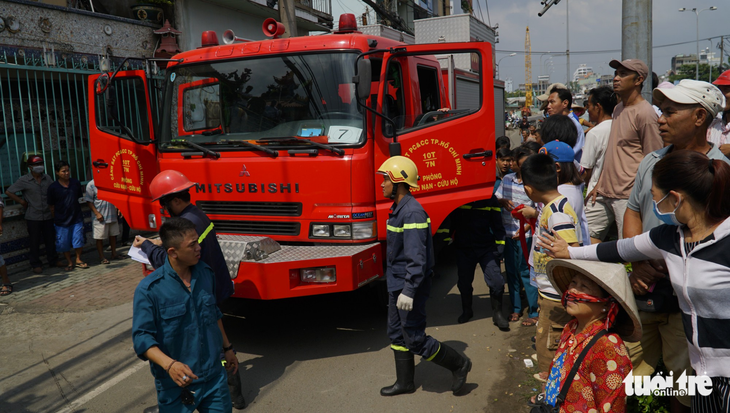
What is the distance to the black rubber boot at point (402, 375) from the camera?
154 inches

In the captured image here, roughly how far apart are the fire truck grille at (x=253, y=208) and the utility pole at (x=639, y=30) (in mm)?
4464

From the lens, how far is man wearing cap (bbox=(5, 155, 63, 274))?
7.61 metres

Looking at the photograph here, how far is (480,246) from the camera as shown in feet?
17.5

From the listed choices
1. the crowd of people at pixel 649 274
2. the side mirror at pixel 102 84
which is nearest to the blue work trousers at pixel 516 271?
the crowd of people at pixel 649 274

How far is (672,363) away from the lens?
2701 mm

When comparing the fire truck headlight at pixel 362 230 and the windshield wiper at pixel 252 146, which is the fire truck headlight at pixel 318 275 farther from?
the windshield wiper at pixel 252 146

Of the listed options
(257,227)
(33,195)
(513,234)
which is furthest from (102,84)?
(513,234)

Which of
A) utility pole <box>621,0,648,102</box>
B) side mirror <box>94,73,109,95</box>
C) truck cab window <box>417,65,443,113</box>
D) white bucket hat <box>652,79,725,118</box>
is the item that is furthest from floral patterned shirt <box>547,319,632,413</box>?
utility pole <box>621,0,648,102</box>

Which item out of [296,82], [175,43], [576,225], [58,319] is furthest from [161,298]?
[175,43]

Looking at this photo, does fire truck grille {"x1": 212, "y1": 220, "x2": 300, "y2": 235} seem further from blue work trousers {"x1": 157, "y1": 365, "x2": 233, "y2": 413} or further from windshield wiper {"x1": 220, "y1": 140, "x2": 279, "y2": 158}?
blue work trousers {"x1": 157, "y1": 365, "x2": 233, "y2": 413}

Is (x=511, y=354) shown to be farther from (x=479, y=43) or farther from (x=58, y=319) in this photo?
(x=58, y=319)

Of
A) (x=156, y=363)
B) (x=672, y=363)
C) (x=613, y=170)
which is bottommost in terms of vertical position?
(x=672, y=363)

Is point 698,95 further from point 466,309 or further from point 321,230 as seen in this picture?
point 466,309

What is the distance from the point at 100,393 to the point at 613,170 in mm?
4472
